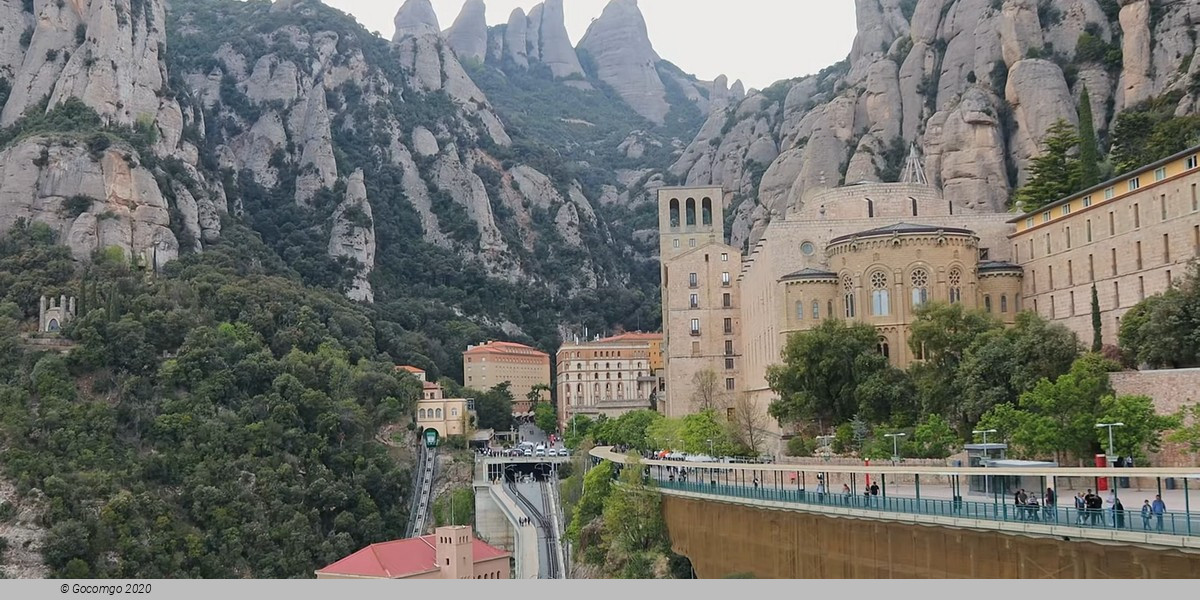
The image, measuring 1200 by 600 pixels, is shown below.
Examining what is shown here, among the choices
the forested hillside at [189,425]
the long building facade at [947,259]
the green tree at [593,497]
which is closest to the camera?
the long building facade at [947,259]

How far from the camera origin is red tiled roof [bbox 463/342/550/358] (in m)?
135

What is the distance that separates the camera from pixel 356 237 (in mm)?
146750

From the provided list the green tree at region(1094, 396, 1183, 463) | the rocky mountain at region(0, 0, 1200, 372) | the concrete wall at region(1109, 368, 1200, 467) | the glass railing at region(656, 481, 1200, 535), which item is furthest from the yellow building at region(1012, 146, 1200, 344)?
the glass railing at region(656, 481, 1200, 535)

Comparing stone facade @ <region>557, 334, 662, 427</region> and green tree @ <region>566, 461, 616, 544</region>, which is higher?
stone facade @ <region>557, 334, 662, 427</region>

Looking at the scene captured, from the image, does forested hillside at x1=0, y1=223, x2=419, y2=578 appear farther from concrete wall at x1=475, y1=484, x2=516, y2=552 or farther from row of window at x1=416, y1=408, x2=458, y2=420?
concrete wall at x1=475, y1=484, x2=516, y2=552

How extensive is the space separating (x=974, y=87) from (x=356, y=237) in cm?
7676

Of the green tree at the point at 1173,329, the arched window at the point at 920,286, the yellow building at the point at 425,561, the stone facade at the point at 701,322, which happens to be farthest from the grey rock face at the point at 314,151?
the green tree at the point at 1173,329

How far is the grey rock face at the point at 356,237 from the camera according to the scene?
143625 mm

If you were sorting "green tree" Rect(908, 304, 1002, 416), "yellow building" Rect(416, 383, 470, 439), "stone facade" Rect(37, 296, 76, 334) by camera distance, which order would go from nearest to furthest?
"green tree" Rect(908, 304, 1002, 416) < "stone facade" Rect(37, 296, 76, 334) < "yellow building" Rect(416, 383, 470, 439)

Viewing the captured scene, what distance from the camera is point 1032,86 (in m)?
92.9

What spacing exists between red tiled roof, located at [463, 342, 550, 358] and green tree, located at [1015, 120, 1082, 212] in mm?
69815

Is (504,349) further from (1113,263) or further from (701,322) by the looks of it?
(1113,263)

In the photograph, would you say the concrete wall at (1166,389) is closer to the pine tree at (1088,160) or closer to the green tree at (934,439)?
the green tree at (934,439)

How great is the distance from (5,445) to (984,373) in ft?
187
